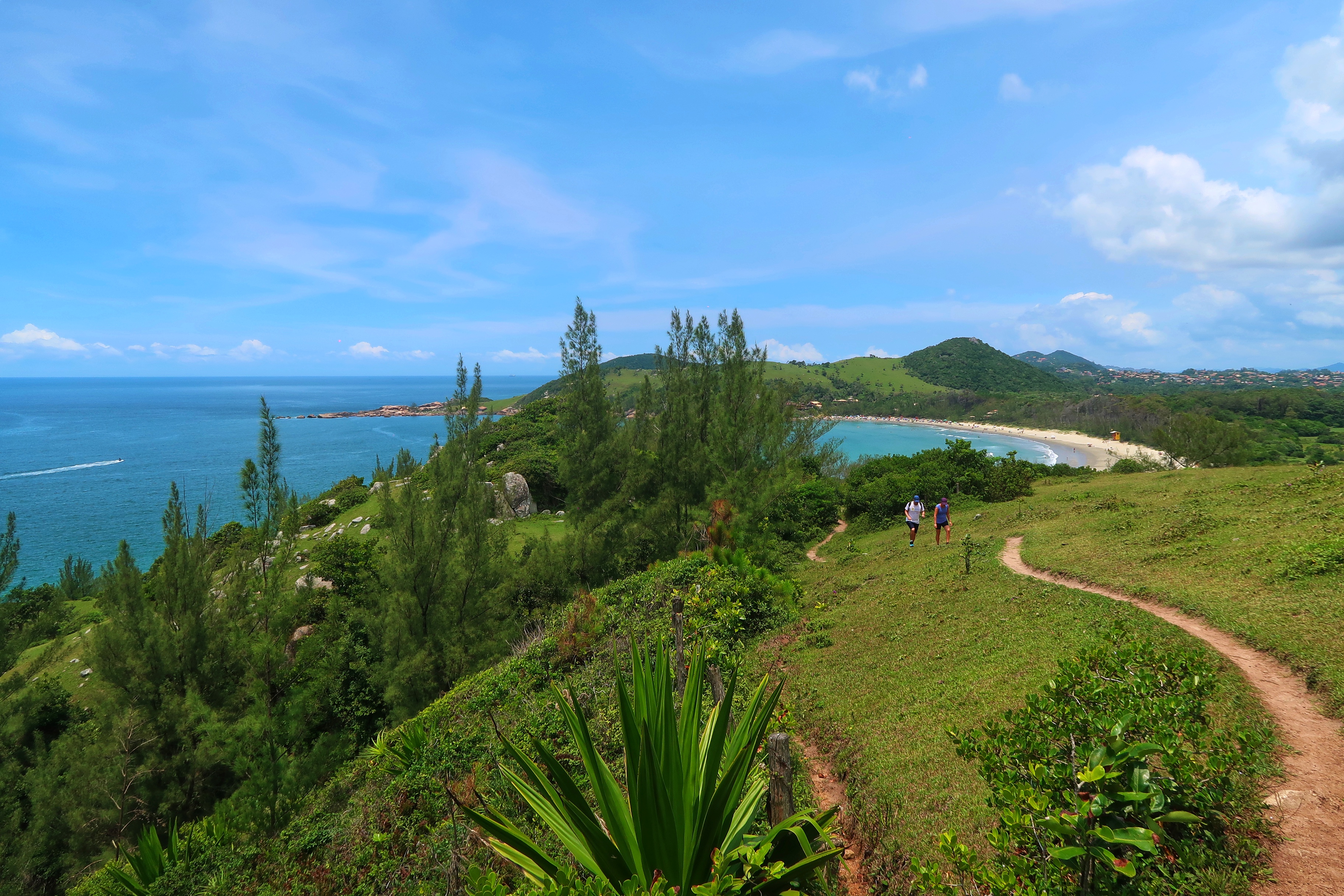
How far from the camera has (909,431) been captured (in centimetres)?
11431

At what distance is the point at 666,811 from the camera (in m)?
3.00

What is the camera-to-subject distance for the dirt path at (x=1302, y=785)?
10.8 feet

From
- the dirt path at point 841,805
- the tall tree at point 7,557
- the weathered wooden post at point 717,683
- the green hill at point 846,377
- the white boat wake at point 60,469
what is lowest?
the white boat wake at point 60,469

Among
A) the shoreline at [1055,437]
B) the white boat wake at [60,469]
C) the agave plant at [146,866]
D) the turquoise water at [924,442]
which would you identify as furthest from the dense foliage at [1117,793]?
the white boat wake at [60,469]

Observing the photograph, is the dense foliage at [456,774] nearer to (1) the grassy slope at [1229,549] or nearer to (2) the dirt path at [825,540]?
(1) the grassy slope at [1229,549]

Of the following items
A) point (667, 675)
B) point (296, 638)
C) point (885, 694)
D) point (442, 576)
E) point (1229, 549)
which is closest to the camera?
point (667, 675)

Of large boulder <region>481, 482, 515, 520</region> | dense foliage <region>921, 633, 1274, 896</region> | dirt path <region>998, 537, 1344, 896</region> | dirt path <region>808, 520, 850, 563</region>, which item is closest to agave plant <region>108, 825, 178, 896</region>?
dense foliage <region>921, 633, 1274, 896</region>

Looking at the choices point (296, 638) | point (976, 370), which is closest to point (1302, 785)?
point (296, 638)

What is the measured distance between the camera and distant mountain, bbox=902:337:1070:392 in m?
159

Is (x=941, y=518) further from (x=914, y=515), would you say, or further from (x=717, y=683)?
(x=717, y=683)

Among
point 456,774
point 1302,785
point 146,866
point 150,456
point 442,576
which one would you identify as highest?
point 1302,785

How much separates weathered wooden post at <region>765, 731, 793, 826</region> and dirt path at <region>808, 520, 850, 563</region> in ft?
55.7

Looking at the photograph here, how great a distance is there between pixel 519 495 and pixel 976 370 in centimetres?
17308

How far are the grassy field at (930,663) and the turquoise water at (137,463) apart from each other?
1276cm
